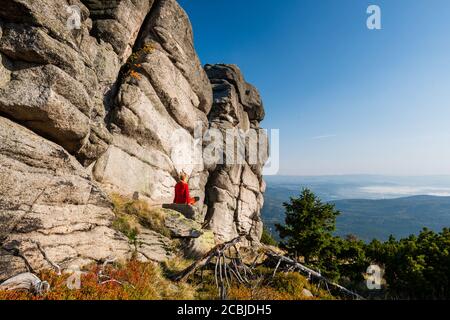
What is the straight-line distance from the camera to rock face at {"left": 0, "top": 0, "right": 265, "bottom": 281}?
9945mm

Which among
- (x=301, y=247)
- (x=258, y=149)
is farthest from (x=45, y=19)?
(x=258, y=149)

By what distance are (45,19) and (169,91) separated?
12.1m

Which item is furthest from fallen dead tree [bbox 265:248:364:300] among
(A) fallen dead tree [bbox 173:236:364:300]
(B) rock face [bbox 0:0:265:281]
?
(B) rock face [bbox 0:0:265:281]

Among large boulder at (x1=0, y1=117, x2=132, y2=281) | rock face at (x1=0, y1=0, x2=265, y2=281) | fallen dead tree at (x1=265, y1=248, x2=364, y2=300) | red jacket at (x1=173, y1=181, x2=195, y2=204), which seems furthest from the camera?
red jacket at (x1=173, y1=181, x2=195, y2=204)

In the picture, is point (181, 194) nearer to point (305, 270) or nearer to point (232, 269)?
point (232, 269)

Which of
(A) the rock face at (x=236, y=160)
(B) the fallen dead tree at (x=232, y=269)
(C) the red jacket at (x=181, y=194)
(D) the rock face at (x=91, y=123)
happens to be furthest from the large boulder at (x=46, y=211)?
(A) the rock face at (x=236, y=160)

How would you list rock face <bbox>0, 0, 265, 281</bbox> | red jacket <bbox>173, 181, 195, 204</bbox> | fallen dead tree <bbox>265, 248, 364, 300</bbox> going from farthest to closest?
red jacket <bbox>173, 181, 195, 204</bbox>, fallen dead tree <bbox>265, 248, 364, 300</bbox>, rock face <bbox>0, 0, 265, 281</bbox>

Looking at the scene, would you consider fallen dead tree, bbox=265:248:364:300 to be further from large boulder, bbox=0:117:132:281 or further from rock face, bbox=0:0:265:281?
large boulder, bbox=0:117:132:281

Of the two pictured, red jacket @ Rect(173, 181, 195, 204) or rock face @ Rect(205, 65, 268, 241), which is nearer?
red jacket @ Rect(173, 181, 195, 204)

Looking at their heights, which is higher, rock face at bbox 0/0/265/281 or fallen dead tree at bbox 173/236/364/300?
rock face at bbox 0/0/265/281

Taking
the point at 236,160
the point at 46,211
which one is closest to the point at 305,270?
the point at 46,211

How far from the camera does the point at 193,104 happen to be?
1132 inches

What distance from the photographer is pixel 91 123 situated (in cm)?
1490

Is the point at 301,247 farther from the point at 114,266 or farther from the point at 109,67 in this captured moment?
the point at 109,67
